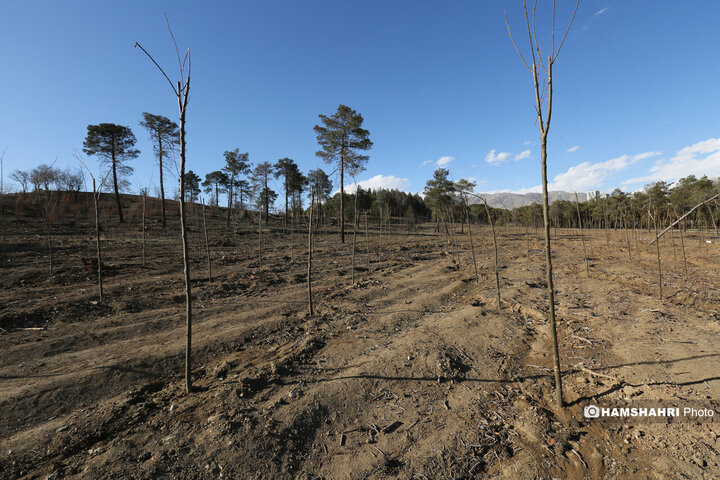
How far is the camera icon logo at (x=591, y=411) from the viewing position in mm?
3090

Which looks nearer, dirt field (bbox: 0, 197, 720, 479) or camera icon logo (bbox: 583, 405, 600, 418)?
dirt field (bbox: 0, 197, 720, 479)

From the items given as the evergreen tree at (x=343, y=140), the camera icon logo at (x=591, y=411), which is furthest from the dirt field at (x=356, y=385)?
the evergreen tree at (x=343, y=140)

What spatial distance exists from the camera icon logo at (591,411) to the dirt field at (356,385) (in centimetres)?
7

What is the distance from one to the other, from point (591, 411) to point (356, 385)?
2863 mm

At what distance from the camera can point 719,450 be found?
241 centimetres

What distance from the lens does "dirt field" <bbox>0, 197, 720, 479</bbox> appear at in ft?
8.47

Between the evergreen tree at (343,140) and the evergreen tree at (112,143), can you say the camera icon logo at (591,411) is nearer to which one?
the evergreen tree at (343,140)

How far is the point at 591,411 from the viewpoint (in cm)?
314

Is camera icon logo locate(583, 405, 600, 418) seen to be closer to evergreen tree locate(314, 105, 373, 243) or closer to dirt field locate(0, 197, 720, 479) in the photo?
dirt field locate(0, 197, 720, 479)

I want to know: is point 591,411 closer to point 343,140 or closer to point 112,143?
point 343,140

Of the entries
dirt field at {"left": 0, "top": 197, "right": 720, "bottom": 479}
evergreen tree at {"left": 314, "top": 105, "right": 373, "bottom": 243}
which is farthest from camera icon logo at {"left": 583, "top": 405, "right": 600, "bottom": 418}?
evergreen tree at {"left": 314, "top": 105, "right": 373, "bottom": 243}

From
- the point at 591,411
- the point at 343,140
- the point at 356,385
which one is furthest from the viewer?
the point at 343,140

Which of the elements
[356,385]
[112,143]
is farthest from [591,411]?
[112,143]

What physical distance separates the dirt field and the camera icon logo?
0.07 metres
